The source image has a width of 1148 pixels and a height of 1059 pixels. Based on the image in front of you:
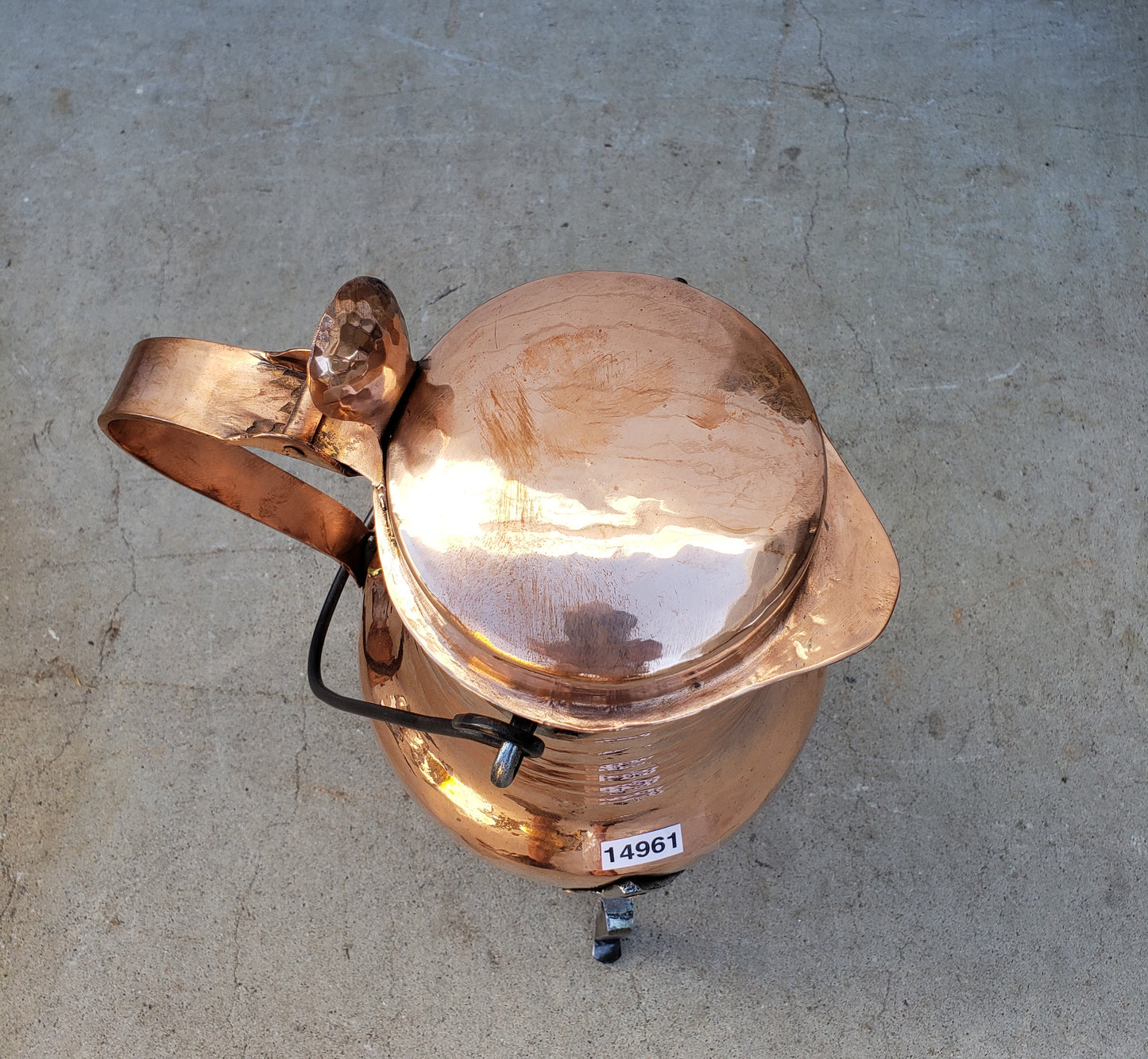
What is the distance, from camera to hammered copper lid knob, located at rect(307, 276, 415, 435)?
2.52 feet

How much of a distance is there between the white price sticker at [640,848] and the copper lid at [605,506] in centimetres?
30

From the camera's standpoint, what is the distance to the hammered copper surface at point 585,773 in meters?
0.98

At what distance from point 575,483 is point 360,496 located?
120 centimetres

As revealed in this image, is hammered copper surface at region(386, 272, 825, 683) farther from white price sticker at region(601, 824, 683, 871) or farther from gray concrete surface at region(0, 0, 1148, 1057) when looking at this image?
gray concrete surface at region(0, 0, 1148, 1057)

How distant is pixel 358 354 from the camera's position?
773 millimetres

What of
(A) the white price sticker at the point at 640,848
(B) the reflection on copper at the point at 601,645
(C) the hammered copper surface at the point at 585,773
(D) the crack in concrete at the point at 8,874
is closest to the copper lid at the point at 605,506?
(B) the reflection on copper at the point at 601,645

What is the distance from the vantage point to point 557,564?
0.77m

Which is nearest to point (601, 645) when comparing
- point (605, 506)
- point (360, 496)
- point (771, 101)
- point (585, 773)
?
point (605, 506)

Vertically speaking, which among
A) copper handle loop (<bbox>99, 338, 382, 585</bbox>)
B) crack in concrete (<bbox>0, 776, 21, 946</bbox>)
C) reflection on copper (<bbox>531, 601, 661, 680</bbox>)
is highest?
copper handle loop (<bbox>99, 338, 382, 585</bbox>)

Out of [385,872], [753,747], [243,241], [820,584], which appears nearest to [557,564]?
[820,584]

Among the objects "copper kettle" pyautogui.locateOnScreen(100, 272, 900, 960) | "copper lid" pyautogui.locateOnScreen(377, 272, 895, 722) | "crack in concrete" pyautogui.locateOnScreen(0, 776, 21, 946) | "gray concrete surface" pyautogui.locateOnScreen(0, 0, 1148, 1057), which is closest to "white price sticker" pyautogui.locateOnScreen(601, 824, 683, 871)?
"copper kettle" pyautogui.locateOnScreen(100, 272, 900, 960)

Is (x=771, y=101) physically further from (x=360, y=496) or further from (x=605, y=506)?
(x=605, y=506)

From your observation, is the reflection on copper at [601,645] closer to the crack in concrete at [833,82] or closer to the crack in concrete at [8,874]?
the crack in concrete at [8,874]

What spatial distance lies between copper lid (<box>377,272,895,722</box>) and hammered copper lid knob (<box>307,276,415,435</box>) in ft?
0.16
